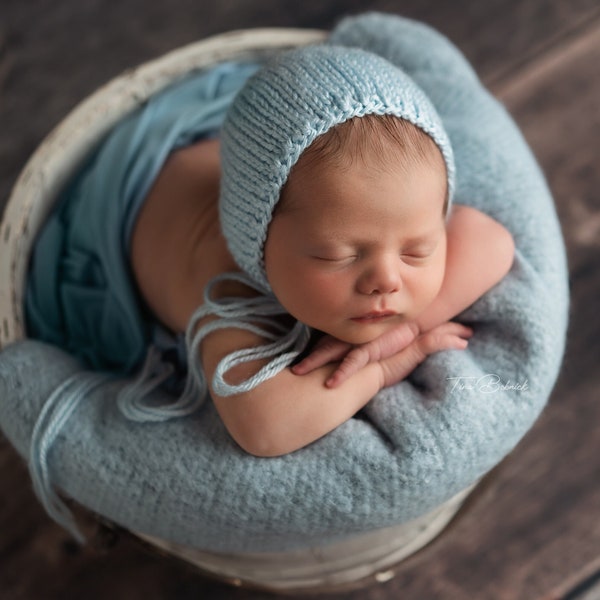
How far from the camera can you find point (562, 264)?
3.11ft

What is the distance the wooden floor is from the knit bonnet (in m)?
0.47

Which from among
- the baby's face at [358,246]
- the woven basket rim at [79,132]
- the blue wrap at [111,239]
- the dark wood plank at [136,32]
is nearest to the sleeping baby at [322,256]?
the baby's face at [358,246]

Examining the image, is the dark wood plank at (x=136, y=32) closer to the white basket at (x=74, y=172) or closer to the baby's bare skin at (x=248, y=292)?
the white basket at (x=74, y=172)

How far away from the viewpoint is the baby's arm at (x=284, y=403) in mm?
803

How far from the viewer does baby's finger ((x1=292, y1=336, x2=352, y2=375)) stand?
0.83 metres

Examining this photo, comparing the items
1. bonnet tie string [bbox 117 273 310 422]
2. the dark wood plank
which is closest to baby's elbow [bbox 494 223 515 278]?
bonnet tie string [bbox 117 273 310 422]

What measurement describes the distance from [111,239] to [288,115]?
1.36 ft

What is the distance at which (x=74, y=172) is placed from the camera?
1189 mm

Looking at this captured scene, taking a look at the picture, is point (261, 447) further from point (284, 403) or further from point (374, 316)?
point (374, 316)

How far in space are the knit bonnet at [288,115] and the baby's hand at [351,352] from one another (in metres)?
0.11

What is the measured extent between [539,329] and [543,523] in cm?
47

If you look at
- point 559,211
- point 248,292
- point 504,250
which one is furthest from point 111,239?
point 559,211

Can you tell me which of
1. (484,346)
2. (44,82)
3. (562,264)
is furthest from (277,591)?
(44,82)

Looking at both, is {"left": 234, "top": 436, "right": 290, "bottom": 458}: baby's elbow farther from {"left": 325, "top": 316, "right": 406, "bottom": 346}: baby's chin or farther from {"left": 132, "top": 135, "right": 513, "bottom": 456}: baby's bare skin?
{"left": 325, "top": 316, "right": 406, "bottom": 346}: baby's chin
